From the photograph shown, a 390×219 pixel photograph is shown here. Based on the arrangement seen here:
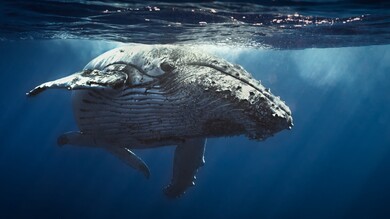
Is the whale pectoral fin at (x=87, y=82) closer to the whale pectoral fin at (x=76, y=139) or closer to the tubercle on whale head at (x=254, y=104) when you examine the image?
the tubercle on whale head at (x=254, y=104)

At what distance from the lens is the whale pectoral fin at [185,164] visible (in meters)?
7.21

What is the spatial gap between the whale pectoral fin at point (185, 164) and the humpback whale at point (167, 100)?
1.39 m

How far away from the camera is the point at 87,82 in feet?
16.9

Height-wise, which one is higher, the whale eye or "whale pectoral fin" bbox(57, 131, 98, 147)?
the whale eye

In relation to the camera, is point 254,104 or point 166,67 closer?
point 254,104

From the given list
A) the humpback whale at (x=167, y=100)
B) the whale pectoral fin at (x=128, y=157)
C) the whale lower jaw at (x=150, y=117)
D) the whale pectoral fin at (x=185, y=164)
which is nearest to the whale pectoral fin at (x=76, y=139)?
the whale pectoral fin at (x=128, y=157)

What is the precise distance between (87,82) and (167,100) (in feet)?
4.18

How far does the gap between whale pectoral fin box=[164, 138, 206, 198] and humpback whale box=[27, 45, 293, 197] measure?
1.39 metres

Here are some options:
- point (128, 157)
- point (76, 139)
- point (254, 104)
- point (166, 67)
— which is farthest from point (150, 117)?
point (76, 139)

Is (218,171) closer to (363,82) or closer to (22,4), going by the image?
(363,82)

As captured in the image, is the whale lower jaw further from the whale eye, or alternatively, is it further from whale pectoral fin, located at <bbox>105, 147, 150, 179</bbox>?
whale pectoral fin, located at <bbox>105, 147, 150, 179</bbox>

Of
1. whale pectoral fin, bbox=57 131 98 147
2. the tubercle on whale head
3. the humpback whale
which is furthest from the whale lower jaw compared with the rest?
whale pectoral fin, bbox=57 131 98 147

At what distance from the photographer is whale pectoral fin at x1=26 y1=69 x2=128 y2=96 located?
4984 mm

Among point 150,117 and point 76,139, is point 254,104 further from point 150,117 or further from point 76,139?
point 76,139
